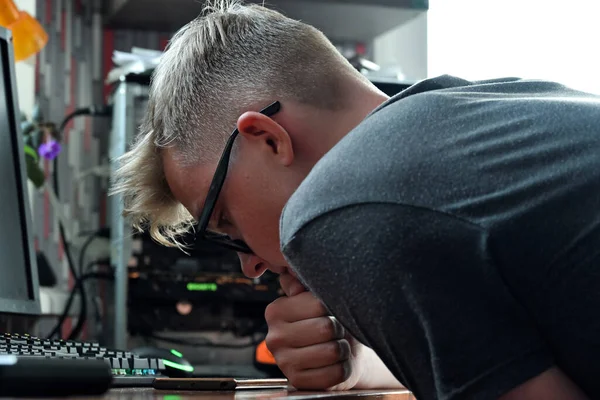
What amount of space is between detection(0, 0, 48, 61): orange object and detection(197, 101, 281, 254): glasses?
96 cm

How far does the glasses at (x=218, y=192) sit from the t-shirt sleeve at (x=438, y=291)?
0.35m

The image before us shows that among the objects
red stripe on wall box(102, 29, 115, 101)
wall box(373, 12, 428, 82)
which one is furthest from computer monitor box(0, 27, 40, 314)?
wall box(373, 12, 428, 82)

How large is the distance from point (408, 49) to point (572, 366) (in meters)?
2.34

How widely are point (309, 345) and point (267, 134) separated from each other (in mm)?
253

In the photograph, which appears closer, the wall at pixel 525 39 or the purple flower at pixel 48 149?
the purple flower at pixel 48 149

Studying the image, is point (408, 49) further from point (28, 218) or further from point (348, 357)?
point (348, 357)

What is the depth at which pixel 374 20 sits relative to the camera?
2.61m

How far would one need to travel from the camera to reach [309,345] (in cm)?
102

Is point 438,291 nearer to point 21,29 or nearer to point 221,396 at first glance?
point 221,396

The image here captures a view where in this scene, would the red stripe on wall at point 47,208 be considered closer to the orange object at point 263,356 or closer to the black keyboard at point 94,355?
the orange object at point 263,356

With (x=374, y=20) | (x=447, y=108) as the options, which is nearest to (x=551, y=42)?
(x=374, y=20)

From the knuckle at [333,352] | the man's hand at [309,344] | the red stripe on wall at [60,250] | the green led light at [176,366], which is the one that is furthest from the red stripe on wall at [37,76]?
the knuckle at [333,352]

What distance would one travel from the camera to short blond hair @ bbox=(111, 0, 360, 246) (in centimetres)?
98

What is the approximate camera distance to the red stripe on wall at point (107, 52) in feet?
8.62
